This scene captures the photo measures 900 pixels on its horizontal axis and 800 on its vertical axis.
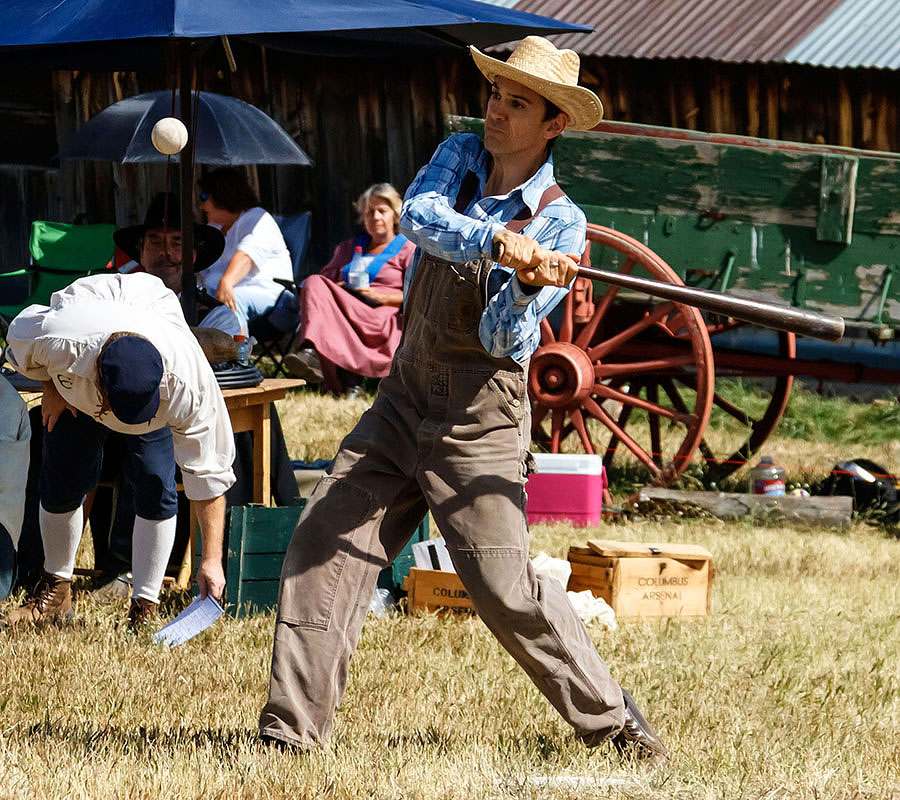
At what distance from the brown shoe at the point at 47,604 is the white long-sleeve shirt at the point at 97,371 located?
1.31m

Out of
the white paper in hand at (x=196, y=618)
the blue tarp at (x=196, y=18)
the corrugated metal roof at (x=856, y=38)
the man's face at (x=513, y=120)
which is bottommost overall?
the white paper in hand at (x=196, y=618)

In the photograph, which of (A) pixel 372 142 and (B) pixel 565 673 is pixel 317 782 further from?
(A) pixel 372 142

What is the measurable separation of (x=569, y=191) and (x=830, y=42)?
3.11m

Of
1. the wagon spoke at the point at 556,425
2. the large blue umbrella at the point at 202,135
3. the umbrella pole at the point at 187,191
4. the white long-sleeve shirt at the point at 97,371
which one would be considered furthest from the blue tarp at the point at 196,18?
the large blue umbrella at the point at 202,135

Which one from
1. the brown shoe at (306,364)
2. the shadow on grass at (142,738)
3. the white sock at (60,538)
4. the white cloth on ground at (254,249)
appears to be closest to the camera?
the shadow on grass at (142,738)

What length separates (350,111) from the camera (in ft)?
38.0

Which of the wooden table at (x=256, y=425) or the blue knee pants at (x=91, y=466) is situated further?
the wooden table at (x=256, y=425)

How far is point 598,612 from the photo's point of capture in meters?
5.32

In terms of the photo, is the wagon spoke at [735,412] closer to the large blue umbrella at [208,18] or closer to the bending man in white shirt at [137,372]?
the large blue umbrella at [208,18]

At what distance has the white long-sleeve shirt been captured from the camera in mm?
3742

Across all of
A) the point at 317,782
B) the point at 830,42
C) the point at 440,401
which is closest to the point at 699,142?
the point at 830,42

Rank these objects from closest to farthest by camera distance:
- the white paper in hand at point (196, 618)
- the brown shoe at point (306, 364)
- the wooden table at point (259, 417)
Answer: the white paper in hand at point (196, 618) < the wooden table at point (259, 417) < the brown shoe at point (306, 364)

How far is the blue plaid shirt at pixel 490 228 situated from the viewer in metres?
3.29

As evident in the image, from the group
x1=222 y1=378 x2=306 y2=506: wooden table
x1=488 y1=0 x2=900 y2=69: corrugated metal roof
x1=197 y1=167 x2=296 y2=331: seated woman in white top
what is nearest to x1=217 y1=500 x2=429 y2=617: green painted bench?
x1=222 y1=378 x2=306 y2=506: wooden table
